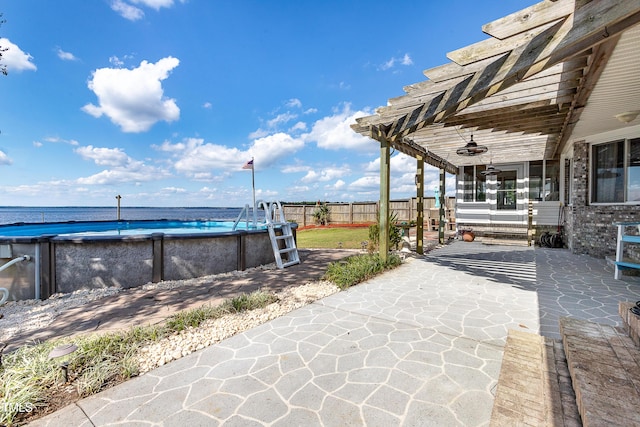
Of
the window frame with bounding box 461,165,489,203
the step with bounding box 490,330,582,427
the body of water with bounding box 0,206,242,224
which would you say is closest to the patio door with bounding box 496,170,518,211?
the window frame with bounding box 461,165,489,203

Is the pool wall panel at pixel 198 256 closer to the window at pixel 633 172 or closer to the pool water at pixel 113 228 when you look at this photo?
the pool water at pixel 113 228

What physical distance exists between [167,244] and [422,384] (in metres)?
4.74

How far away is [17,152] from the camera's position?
16734 mm

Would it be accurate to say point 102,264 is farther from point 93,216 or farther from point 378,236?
point 93,216

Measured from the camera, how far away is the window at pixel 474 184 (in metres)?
10.9

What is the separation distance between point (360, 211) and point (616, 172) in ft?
41.0

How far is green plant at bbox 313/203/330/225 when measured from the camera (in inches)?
716

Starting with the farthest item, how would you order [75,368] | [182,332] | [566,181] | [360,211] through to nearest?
[360,211] → [566,181] → [182,332] → [75,368]

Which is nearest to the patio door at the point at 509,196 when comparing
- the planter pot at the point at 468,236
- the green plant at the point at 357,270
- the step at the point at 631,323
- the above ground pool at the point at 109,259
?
the planter pot at the point at 468,236

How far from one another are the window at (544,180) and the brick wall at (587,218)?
2510 mm

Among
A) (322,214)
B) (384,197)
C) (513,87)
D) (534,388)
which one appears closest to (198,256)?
(384,197)

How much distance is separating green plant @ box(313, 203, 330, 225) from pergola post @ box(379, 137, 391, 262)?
12175 millimetres

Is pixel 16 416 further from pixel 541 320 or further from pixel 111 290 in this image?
pixel 541 320

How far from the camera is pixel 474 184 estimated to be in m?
11.0
